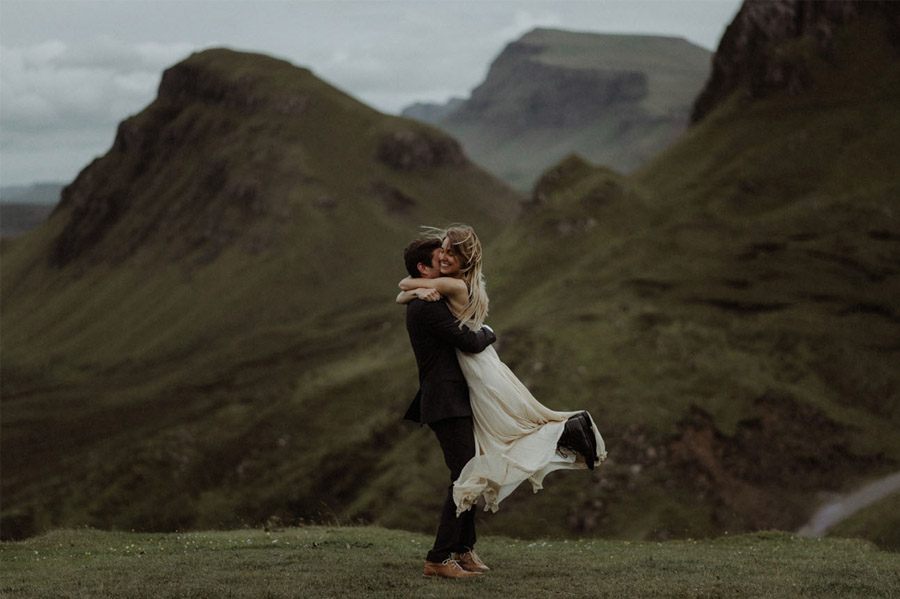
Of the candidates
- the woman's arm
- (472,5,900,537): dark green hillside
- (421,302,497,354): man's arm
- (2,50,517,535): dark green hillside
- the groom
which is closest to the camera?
(421,302,497,354): man's arm

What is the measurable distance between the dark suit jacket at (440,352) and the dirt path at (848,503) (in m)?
40.5

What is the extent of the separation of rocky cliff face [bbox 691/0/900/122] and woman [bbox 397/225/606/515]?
296ft

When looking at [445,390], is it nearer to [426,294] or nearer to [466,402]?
[466,402]

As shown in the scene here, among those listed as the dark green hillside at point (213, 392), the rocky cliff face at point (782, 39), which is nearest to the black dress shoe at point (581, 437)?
the dark green hillside at point (213, 392)

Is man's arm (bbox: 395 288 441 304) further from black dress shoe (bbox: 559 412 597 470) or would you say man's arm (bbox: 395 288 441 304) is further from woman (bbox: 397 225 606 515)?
black dress shoe (bbox: 559 412 597 470)

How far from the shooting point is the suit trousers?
14805 mm

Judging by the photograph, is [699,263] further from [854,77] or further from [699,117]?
[699,117]

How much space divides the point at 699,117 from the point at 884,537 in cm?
7974

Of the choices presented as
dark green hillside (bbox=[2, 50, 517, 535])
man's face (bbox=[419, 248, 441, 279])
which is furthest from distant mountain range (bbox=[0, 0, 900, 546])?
man's face (bbox=[419, 248, 441, 279])

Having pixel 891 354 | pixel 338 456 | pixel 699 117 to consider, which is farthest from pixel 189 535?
pixel 699 117

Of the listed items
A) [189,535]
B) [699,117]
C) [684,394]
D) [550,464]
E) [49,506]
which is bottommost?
[49,506]

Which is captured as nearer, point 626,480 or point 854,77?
point 626,480

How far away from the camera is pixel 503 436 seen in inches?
588

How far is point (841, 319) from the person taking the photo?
67062 millimetres
